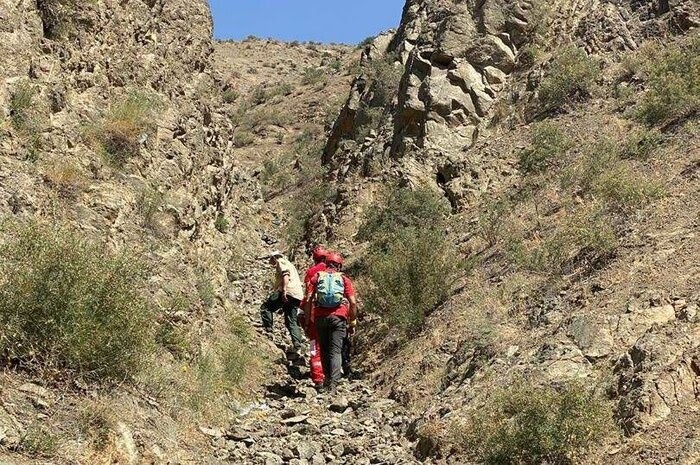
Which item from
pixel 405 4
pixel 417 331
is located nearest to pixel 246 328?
pixel 417 331

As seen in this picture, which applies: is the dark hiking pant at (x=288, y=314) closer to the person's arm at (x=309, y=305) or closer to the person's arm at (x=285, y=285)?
the person's arm at (x=285, y=285)

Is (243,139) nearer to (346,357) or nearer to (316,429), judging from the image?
(346,357)

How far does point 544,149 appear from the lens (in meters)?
14.1

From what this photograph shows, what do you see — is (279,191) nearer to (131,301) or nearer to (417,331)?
(417,331)

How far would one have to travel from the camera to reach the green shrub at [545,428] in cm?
571

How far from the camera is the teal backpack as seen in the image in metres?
9.52

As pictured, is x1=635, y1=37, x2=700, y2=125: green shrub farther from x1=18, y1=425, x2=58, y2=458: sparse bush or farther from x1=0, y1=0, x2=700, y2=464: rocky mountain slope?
x1=18, y1=425, x2=58, y2=458: sparse bush

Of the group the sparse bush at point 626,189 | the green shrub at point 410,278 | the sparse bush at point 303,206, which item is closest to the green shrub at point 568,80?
the sparse bush at point 626,189

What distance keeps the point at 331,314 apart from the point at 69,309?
14.0 ft

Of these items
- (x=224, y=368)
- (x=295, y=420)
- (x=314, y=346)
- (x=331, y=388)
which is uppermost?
(x=314, y=346)

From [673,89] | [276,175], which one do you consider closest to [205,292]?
[673,89]

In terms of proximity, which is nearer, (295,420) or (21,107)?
(295,420)

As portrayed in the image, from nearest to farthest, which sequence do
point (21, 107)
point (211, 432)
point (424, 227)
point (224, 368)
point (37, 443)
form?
point (37, 443) < point (211, 432) < point (224, 368) < point (21, 107) < point (424, 227)

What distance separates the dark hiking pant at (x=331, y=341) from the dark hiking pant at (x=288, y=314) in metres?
1.21
